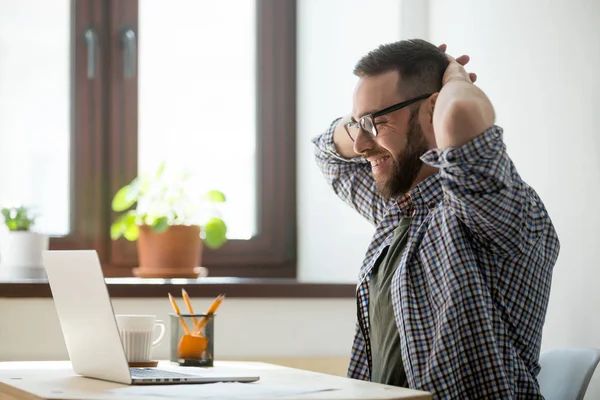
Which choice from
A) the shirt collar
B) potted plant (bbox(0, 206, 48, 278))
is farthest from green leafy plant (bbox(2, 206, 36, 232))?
the shirt collar

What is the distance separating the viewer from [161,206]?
9.89ft

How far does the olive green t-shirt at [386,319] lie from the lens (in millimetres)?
1812

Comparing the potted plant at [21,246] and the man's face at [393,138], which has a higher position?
the man's face at [393,138]

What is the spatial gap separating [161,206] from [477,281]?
155 cm

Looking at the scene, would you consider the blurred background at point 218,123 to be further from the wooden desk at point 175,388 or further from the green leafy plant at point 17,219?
the wooden desk at point 175,388

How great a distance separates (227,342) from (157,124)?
897mm

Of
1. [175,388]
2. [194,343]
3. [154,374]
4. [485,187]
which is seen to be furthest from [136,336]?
[485,187]

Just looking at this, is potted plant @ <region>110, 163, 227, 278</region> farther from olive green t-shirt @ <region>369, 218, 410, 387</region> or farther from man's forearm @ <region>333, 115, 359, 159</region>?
olive green t-shirt @ <region>369, 218, 410, 387</region>

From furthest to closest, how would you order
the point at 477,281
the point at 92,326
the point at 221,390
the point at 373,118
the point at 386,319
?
the point at 373,118 → the point at 386,319 → the point at 477,281 → the point at 92,326 → the point at 221,390

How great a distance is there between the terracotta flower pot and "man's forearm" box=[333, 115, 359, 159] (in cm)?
86

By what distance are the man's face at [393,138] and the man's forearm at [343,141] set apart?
0.27 metres

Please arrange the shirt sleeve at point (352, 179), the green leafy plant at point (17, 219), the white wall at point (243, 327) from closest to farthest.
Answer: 1. the shirt sleeve at point (352, 179)
2. the white wall at point (243, 327)
3. the green leafy plant at point (17, 219)

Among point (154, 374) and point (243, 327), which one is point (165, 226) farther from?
point (154, 374)

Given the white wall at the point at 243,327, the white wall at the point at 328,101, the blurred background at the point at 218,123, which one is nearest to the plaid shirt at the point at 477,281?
the blurred background at the point at 218,123
